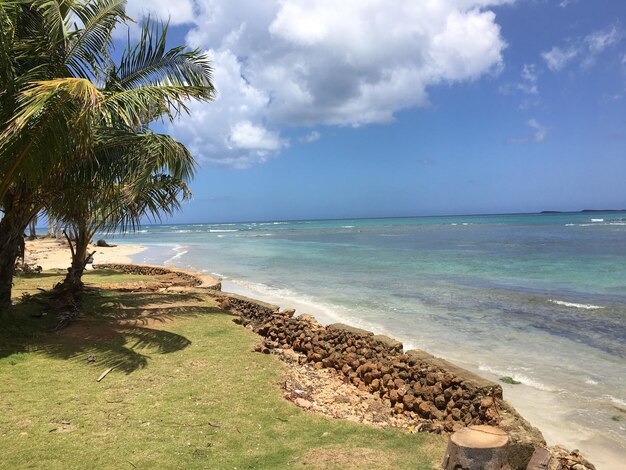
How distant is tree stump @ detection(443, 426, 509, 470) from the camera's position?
3.42 meters

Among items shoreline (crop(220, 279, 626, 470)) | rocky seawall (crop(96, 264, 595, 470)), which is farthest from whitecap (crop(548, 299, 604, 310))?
rocky seawall (crop(96, 264, 595, 470))

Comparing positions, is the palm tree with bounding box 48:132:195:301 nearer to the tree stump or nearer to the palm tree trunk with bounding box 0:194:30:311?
the palm tree trunk with bounding box 0:194:30:311

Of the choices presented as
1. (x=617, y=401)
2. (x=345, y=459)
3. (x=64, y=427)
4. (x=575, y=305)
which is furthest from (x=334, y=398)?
(x=575, y=305)

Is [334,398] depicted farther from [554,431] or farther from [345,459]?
[554,431]

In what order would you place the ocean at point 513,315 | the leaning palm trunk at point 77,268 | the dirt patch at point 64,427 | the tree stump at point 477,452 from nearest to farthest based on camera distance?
the tree stump at point 477,452, the dirt patch at point 64,427, the ocean at point 513,315, the leaning palm trunk at point 77,268

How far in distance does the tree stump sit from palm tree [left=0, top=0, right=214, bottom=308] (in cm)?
512

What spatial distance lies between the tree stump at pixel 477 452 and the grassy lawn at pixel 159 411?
354mm

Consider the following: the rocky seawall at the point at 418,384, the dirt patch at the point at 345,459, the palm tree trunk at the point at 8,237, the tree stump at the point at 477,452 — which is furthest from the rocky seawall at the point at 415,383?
the palm tree trunk at the point at 8,237

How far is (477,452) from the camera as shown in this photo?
11.2ft

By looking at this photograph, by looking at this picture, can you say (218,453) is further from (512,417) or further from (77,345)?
(77,345)

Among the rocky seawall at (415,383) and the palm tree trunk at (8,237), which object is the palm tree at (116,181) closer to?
the palm tree trunk at (8,237)

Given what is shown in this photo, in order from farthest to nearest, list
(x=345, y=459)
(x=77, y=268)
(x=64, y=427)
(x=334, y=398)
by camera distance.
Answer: (x=77, y=268), (x=334, y=398), (x=64, y=427), (x=345, y=459)

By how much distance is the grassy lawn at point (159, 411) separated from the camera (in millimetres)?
3801

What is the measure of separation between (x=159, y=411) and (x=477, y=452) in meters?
3.07
